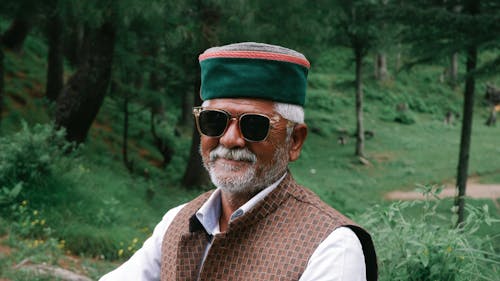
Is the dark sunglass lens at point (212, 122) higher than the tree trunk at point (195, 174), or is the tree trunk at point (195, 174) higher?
the dark sunglass lens at point (212, 122)

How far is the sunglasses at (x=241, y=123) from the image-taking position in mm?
1888

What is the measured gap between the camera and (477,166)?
17.8 metres

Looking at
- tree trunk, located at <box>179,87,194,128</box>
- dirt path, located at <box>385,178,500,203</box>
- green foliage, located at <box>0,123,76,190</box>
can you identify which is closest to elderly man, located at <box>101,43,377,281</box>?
green foliage, located at <box>0,123,76,190</box>

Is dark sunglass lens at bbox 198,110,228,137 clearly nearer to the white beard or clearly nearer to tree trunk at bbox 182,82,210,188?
the white beard

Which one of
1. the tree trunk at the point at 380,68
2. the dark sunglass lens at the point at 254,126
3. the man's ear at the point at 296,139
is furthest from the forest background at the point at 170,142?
the tree trunk at the point at 380,68

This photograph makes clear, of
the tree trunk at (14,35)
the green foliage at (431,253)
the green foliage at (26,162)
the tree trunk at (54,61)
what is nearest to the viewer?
the green foliage at (431,253)

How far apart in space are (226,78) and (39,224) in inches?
199

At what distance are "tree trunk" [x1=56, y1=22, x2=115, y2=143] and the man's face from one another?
9.42 meters

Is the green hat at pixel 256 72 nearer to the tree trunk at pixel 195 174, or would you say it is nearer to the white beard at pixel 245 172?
the white beard at pixel 245 172

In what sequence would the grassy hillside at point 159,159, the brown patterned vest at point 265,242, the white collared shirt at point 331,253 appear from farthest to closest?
the grassy hillside at point 159,159, the brown patterned vest at point 265,242, the white collared shirt at point 331,253

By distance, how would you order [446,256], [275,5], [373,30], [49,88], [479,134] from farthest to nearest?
[479,134], [373,30], [49,88], [275,5], [446,256]

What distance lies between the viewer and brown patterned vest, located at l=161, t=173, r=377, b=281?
1715mm

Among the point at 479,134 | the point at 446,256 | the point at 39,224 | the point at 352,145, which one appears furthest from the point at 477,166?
the point at 446,256

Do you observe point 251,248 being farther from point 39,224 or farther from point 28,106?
point 28,106
